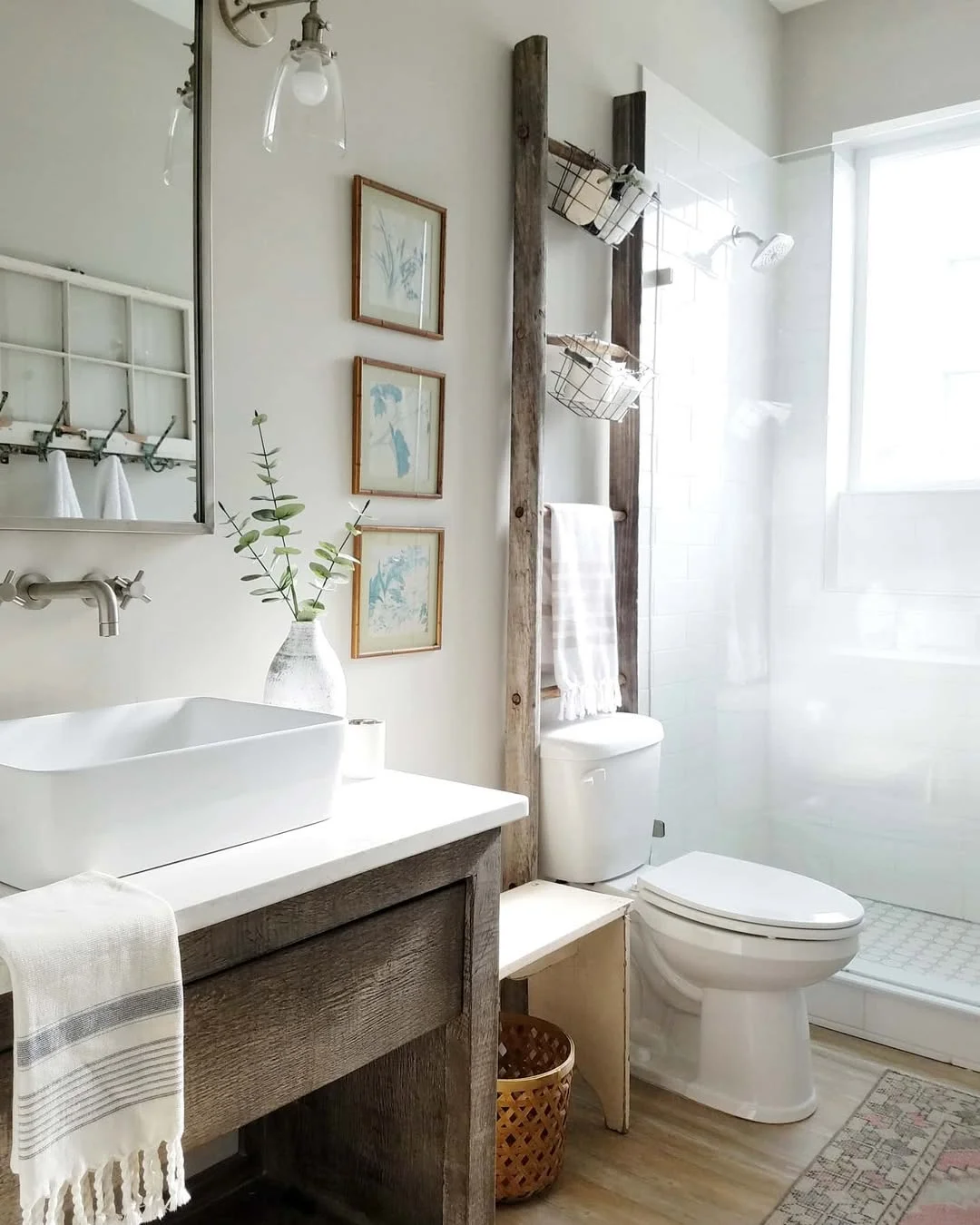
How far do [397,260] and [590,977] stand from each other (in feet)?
4.82

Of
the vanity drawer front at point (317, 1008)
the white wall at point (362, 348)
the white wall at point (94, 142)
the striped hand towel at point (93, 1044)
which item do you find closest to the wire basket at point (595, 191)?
the white wall at point (362, 348)

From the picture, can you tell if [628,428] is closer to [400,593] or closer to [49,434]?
[400,593]

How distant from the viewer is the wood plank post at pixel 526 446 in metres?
2.26

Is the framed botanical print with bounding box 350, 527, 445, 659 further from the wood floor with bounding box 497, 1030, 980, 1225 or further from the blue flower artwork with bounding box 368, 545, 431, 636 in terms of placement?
the wood floor with bounding box 497, 1030, 980, 1225

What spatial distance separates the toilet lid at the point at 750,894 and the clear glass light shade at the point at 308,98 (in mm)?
1584

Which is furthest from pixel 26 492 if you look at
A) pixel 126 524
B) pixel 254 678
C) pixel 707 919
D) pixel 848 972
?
pixel 848 972

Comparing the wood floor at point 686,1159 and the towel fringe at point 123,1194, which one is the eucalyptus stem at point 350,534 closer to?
the towel fringe at point 123,1194

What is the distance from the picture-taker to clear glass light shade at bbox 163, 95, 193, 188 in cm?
162

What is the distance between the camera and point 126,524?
1583 millimetres

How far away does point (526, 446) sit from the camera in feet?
7.50

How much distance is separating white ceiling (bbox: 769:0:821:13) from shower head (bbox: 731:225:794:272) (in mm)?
867

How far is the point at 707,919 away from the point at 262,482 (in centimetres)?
124

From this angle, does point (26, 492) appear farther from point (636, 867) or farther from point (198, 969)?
point (636, 867)

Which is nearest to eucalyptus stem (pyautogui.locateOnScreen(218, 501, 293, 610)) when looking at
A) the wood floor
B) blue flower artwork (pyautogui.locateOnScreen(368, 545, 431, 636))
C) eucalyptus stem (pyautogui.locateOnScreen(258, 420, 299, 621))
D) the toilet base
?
eucalyptus stem (pyautogui.locateOnScreen(258, 420, 299, 621))
